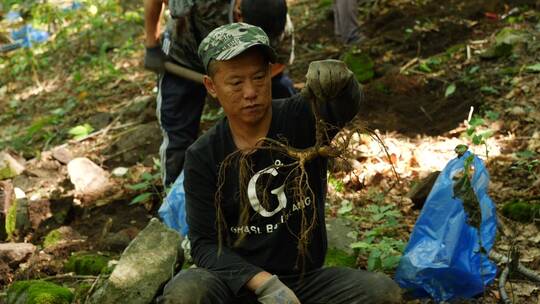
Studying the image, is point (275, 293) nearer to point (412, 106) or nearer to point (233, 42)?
point (233, 42)

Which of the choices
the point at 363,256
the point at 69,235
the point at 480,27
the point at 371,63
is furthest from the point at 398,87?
the point at 69,235

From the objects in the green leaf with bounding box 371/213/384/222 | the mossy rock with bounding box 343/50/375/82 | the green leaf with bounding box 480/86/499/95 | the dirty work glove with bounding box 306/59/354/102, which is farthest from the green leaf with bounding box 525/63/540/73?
the dirty work glove with bounding box 306/59/354/102

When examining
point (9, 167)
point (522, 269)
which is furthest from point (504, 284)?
point (9, 167)

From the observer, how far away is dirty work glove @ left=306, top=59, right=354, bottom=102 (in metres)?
2.19

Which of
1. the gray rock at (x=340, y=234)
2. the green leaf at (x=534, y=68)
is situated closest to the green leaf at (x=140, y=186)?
the gray rock at (x=340, y=234)

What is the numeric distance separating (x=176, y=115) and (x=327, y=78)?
2184mm

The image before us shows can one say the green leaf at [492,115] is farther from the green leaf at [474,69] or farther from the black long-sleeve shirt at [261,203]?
the black long-sleeve shirt at [261,203]

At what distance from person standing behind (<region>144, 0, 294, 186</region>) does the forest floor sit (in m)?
Result: 0.53

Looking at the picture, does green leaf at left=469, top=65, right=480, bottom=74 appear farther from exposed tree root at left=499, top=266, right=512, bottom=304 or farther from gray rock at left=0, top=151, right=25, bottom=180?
gray rock at left=0, top=151, right=25, bottom=180

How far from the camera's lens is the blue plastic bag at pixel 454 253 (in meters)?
2.80

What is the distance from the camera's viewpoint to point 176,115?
13.9 ft

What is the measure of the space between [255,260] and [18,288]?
148cm

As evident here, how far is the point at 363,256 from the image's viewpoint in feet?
11.2

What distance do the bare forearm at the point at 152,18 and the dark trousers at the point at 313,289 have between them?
2.10 meters
